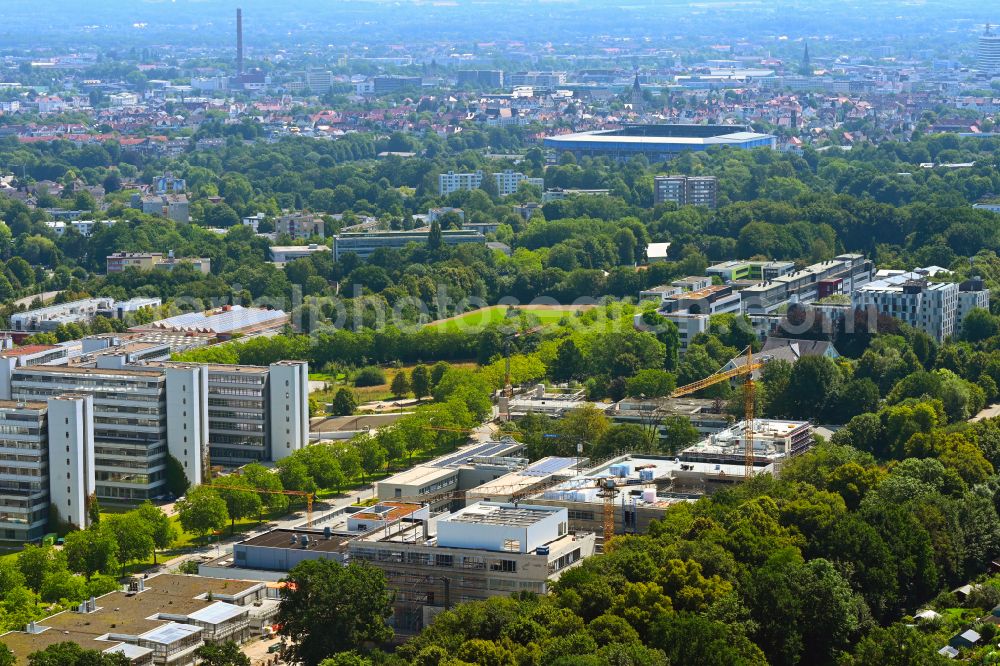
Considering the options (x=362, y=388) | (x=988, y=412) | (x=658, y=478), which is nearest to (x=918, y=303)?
(x=988, y=412)

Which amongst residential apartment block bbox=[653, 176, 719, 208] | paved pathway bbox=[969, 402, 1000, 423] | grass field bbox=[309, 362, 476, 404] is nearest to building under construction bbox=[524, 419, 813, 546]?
paved pathway bbox=[969, 402, 1000, 423]

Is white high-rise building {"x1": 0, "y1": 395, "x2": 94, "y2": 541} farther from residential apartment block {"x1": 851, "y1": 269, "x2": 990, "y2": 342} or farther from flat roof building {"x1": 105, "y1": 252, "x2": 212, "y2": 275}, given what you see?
flat roof building {"x1": 105, "y1": 252, "x2": 212, "y2": 275}

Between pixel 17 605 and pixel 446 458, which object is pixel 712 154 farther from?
pixel 17 605

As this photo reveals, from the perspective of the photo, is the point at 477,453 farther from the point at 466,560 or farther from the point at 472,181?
the point at 472,181

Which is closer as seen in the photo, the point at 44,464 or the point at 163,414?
the point at 44,464

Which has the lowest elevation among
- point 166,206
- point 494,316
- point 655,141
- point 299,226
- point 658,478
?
point 166,206

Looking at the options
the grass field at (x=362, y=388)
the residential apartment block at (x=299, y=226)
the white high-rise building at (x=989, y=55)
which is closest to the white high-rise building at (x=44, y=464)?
the grass field at (x=362, y=388)
